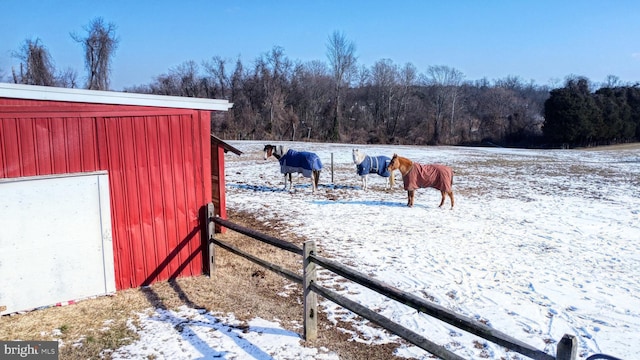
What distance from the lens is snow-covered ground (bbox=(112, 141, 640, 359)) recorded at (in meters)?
4.75

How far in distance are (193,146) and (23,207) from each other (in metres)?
2.31

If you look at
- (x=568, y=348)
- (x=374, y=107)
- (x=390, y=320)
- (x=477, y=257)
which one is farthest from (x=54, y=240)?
(x=374, y=107)

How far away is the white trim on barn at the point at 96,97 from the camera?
4805 millimetres

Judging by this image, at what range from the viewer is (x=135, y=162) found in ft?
19.0

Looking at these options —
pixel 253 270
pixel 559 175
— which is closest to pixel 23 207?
pixel 253 270

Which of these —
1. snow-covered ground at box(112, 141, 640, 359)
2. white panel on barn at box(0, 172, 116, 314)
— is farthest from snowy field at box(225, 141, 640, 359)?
white panel on barn at box(0, 172, 116, 314)

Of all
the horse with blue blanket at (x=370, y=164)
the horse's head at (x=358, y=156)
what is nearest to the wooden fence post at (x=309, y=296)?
the horse's head at (x=358, y=156)

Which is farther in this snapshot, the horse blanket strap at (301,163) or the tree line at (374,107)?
the tree line at (374,107)

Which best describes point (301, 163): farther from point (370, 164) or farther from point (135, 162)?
point (135, 162)

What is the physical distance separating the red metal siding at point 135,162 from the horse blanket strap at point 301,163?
797 cm

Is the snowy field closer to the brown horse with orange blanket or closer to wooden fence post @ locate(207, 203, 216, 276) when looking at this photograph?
the brown horse with orange blanket

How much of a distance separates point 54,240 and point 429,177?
952 centimetres

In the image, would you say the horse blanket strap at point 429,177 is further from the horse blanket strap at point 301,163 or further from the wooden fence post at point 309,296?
the wooden fence post at point 309,296

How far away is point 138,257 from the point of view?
19.4 ft
